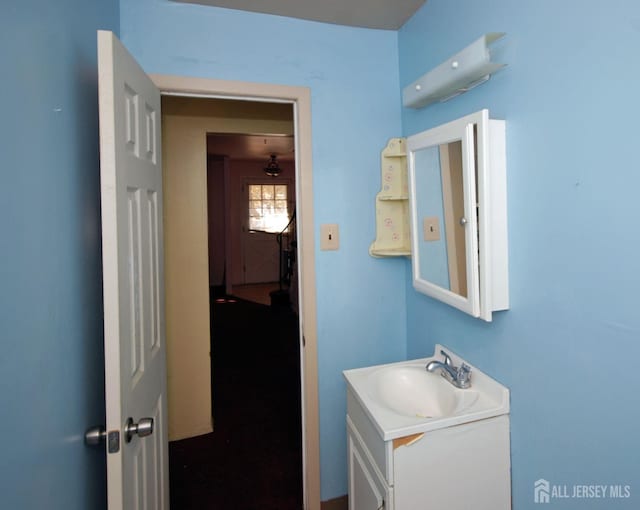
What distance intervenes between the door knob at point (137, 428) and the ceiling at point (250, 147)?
3910mm

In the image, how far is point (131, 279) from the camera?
106 cm

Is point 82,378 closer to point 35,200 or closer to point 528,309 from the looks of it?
point 35,200

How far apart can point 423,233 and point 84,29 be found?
1326mm

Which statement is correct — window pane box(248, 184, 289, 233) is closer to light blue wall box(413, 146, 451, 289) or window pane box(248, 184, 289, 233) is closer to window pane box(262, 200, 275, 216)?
window pane box(262, 200, 275, 216)

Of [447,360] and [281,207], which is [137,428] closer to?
[447,360]

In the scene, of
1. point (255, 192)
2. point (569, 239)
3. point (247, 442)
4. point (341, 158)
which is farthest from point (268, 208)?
point (569, 239)

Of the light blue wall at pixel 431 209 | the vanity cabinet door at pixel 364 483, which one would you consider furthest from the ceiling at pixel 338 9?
the vanity cabinet door at pixel 364 483

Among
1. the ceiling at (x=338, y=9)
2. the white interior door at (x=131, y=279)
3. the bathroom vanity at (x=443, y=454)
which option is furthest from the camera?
the ceiling at (x=338, y=9)

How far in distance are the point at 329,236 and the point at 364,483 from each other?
3.24 feet

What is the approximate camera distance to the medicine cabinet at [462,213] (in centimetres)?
108

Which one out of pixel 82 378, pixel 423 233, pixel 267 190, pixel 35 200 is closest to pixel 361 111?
pixel 423 233

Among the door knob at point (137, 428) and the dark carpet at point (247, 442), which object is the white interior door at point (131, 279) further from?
the dark carpet at point (247, 442)

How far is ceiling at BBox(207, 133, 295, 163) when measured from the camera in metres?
4.82

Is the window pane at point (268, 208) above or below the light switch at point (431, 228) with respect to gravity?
above
